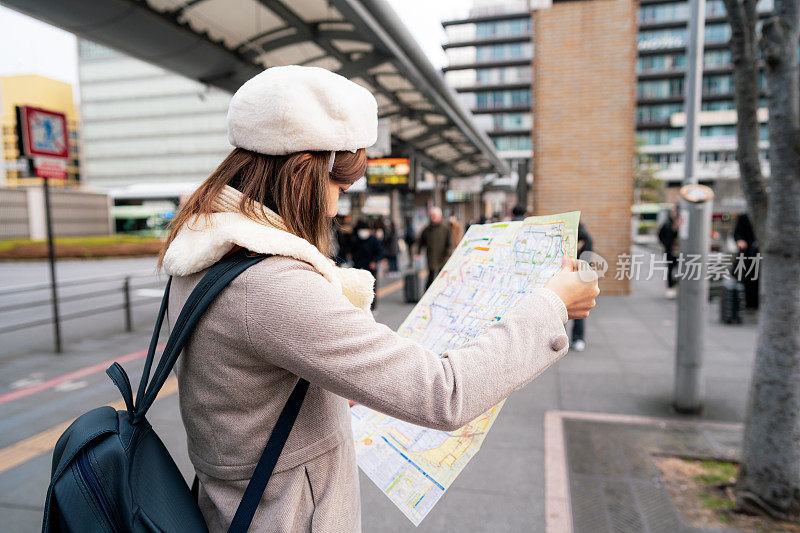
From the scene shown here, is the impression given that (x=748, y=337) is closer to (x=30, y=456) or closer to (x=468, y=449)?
(x=468, y=449)

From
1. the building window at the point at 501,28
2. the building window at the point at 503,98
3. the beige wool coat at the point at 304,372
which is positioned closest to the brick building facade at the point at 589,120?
the beige wool coat at the point at 304,372

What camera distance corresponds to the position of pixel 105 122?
58531 millimetres

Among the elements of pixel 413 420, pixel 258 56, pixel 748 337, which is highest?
pixel 258 56

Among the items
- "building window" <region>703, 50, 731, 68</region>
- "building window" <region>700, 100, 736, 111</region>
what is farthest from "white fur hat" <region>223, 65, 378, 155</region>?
"building window" <region>703, 50, 731, 68</region>

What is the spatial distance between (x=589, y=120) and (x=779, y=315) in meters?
7.36

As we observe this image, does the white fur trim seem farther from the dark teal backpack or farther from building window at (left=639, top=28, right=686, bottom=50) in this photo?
building window at (left=639, top=28, right=686, bottom=50)

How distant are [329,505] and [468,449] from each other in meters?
0.30

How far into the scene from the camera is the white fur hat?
0.86 metres

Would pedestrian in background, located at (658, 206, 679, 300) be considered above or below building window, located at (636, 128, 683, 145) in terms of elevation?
below

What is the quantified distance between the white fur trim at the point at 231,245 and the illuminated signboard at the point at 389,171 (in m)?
10.6

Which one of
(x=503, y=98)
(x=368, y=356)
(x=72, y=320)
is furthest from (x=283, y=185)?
(x=503, y=98)

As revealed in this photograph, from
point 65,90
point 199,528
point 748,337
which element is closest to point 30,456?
point 199,528

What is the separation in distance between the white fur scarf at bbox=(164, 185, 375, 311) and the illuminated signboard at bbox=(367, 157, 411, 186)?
10.6 metres

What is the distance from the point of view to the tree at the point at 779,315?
2676mm
